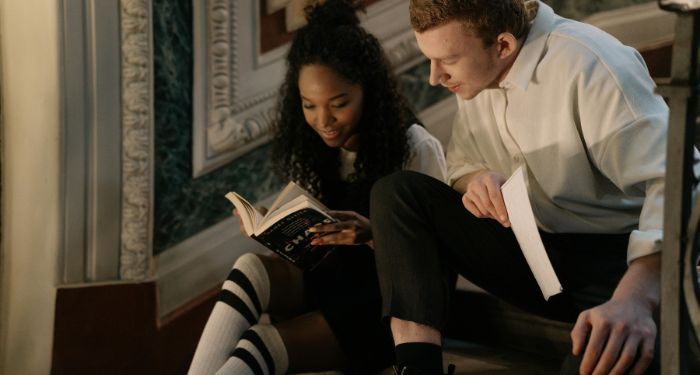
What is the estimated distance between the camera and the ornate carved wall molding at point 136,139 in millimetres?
2264

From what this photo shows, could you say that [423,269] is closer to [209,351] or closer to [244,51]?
[209,351]

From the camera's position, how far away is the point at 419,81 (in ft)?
9.29

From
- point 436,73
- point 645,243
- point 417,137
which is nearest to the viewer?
point 645,243

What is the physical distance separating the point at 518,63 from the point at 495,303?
761 millimetres

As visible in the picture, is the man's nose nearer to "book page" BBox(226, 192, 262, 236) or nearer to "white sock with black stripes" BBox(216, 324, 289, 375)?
"book page" BBox(226, 192, 262, 236)

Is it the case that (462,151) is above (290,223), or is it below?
above

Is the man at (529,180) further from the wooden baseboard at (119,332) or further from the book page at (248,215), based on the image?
the wooden baseboard at (119,332)

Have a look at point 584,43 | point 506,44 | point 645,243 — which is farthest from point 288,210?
point 645,243

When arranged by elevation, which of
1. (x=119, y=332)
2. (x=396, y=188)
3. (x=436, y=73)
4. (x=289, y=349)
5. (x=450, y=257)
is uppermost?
(x=436, y=73)

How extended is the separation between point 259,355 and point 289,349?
0.07 m

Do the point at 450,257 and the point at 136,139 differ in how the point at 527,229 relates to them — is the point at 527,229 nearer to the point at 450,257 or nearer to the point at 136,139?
the point at 450,257

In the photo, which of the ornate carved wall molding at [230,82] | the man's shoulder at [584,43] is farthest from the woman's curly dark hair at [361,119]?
the man's shoulder at [584,43]

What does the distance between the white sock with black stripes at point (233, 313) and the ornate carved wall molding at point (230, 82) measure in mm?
490

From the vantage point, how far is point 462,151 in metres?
1.85
